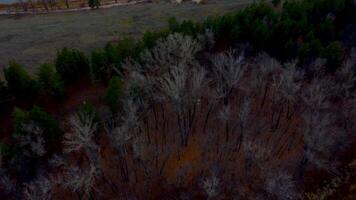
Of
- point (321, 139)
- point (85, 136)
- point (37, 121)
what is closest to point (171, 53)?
point (85, 136)

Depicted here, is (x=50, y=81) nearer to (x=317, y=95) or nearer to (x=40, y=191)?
(x=40, y=191)

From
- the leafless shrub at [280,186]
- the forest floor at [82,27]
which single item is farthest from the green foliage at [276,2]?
the leafless shrub at [280,186]

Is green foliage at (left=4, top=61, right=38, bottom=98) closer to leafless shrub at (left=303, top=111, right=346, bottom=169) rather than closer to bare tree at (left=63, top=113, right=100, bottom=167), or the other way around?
bare tree at (left=63, top=113, right=100, bottom=167)

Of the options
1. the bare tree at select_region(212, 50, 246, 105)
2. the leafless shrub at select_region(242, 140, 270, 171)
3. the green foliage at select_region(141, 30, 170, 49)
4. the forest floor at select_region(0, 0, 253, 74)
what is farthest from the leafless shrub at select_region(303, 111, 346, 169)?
the forest floor at select_region(0, 0, 253, 74)

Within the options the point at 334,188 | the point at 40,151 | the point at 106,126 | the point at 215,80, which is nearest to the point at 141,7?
the point at 215,80

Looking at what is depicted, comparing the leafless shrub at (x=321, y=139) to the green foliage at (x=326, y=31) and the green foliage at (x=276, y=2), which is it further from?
the green foliage at (x=276, y=2)

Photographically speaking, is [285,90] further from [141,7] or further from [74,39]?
[141,7]
